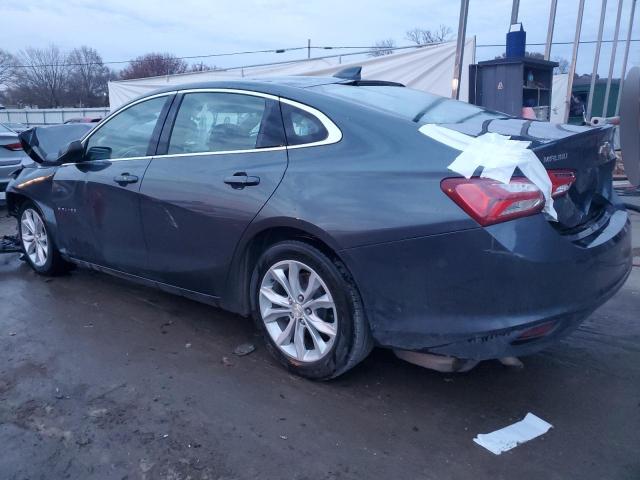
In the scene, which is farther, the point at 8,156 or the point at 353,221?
the point at 8,156

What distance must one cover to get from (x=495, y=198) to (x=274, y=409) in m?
1.56

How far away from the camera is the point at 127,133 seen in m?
4.35

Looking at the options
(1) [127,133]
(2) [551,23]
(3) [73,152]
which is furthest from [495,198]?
(2) [551,23]

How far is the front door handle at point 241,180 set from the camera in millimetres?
3301

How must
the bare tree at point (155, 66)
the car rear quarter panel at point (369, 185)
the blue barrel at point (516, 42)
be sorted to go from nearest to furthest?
1. the car rear quarter panel at point (369, 185)
2. the blue barrel at point (516, 42)
3. the bare tree at point (155, 66)

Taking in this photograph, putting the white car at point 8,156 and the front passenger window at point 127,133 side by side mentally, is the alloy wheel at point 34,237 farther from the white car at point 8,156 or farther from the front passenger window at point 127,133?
the white car at point 8,156

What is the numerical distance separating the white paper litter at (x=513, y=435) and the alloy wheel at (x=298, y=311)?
907 mm

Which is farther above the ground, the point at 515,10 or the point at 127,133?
the point at 515,10

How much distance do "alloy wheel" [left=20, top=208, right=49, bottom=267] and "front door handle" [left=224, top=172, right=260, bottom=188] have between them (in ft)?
8.32

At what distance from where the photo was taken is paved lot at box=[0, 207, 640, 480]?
2592 mm

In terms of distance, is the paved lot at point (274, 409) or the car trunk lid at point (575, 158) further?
the car trunk lid at point (575, 158)

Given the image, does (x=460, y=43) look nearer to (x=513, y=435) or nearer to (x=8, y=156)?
(x=8, y=156)

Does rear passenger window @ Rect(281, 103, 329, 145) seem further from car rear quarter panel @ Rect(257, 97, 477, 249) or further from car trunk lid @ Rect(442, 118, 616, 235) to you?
car trunk lid @ Rect(442, 118, 616, 235)

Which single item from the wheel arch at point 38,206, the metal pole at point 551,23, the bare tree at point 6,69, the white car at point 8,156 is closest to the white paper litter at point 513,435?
the wheel arch at point 38,206
